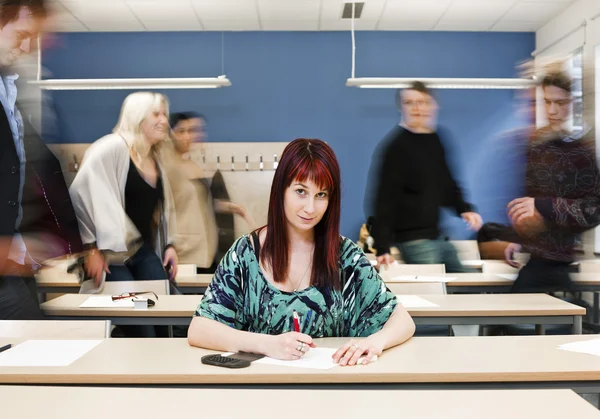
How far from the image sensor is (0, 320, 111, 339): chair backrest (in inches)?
89.4

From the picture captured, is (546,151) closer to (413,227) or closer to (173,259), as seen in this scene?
(413,227)

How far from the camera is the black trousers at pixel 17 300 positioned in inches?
99.0

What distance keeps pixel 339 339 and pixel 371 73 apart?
575 centimetres

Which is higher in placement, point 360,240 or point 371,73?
point 371,73

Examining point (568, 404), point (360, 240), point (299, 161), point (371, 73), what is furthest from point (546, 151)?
point (371, 73)

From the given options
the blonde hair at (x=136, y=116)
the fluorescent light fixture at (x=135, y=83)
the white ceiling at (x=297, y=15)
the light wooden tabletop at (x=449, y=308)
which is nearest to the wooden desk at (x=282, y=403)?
the light wooden tabletop at (x=449, y=308)

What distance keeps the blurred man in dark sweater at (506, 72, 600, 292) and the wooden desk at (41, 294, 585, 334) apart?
62cm

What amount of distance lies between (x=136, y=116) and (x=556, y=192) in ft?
9.06

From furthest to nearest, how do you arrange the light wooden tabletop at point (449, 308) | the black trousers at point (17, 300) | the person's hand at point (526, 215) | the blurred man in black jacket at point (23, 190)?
the person's hand at point (526, 215)
the light wooden tabletop at point (449, 308)
the black trousers at point (17, 300)
the blurred man in black jacket at point (23, 190)

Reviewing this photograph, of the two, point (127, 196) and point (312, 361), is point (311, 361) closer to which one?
point (312, 361)

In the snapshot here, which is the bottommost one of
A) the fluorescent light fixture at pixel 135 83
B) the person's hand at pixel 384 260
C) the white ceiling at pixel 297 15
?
the person's hand at pixel 384 260

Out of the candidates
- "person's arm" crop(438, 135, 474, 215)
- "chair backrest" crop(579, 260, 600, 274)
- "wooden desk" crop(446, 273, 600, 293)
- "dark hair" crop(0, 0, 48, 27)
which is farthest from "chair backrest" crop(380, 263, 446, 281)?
"dark hair" crop(0, 0, 48, 27)

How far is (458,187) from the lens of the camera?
4664 mm

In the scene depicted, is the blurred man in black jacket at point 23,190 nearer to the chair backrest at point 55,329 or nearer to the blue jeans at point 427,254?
the chair backrest at point 55,329
